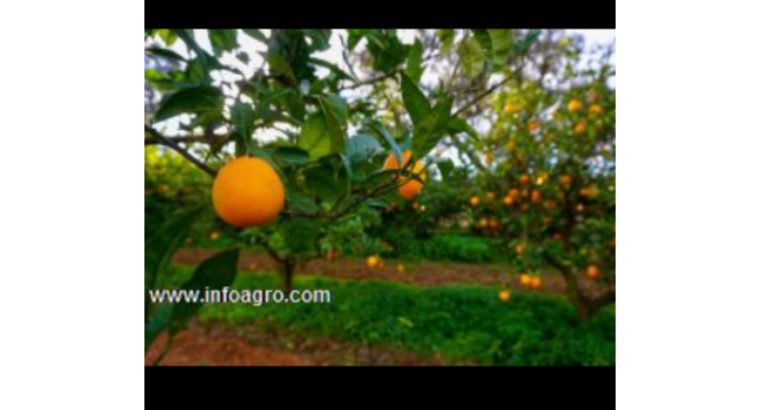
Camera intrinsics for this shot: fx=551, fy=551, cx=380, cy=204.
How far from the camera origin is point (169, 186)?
8.00ft

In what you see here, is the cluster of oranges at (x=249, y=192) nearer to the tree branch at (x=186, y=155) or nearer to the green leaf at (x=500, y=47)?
the tree branch at (x=186, y=155)

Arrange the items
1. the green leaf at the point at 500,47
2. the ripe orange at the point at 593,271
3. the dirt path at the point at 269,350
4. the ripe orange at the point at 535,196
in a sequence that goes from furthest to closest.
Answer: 1. the ripe orange at the point at 535,196
2. the ripe orange at the point at 593,271
3. the dirt path at the point at 269,350
4. the green leaf at the point at 500,47

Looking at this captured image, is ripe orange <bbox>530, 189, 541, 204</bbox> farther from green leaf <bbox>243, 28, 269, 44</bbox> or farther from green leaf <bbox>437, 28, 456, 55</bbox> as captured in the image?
green leaf <bbox>243, 28, 269, 44</bbox>

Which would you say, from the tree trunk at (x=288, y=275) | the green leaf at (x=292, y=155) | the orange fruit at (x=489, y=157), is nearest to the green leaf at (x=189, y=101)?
the green leaf at (x=292, y=155)

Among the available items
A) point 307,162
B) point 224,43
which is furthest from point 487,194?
point 307,162

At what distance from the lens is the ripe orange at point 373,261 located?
2.62 m

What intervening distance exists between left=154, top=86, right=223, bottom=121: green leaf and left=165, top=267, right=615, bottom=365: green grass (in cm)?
168

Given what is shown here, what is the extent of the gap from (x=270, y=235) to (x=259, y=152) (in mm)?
1930

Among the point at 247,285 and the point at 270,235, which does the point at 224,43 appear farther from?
the point at 247,285

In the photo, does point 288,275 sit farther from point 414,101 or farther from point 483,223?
point 414,101

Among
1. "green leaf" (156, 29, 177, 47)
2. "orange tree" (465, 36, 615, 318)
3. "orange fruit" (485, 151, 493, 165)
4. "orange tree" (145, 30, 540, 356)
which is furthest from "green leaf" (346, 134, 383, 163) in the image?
"orange fruit" (485, 151, 493, 165)

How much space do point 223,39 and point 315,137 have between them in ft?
1.66

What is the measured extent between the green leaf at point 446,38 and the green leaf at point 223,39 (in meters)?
0.37

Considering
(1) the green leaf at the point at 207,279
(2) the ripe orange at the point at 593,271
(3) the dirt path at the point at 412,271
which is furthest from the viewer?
(3) the dirt path at the point at 412,271
